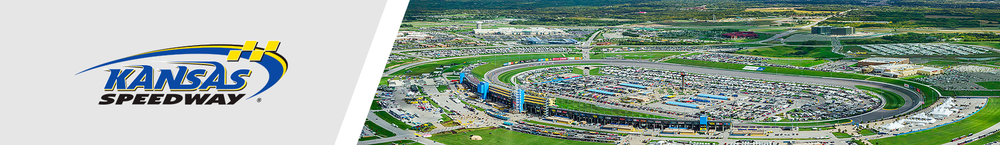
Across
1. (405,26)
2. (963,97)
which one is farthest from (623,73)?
(405,26)

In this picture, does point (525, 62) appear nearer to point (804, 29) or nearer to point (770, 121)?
point (770, 121)

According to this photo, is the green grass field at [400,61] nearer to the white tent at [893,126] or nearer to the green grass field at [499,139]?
the green grass field at [499,139]

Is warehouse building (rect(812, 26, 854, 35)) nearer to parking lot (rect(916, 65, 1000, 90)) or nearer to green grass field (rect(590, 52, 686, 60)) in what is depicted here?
green grass field (rect(590, 52, 686, 60))

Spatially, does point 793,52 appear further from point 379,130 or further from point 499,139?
point 379,130

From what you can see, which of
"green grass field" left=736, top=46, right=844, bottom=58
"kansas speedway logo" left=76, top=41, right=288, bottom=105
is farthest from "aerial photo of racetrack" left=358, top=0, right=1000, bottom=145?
"kansas speedway logo" left=76, top=41, right=288, bottom=105

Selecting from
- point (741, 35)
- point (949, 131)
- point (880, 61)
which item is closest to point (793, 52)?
point (880, 61)

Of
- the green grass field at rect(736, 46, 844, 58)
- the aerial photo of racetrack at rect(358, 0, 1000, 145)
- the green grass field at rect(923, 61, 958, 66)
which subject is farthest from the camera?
the green grass field at rect(736, 46, 844, 58)
